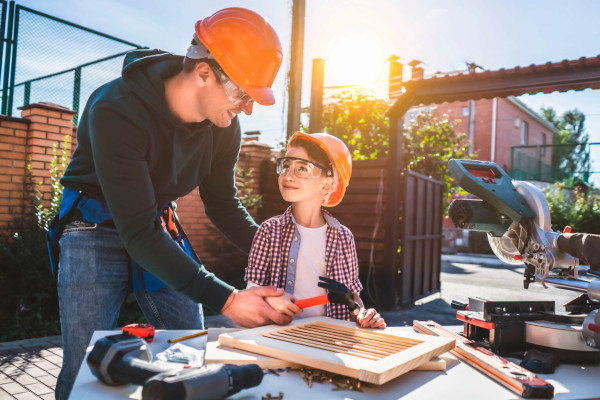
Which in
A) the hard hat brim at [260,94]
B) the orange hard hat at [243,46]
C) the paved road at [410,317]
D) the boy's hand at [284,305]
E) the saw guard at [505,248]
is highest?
the orange hard hat at [243,46]

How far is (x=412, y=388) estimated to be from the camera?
1.13 meters

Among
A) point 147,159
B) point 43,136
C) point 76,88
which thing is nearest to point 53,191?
point 43,136

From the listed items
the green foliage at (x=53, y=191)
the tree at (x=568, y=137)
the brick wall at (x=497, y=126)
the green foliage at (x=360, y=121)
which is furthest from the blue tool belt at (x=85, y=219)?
the tree at (x=568, y=137)

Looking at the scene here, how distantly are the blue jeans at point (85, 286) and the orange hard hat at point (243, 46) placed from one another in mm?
848

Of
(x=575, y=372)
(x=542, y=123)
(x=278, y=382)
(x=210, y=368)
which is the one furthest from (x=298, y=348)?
(x=542, y=123)

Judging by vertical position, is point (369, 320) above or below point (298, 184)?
below

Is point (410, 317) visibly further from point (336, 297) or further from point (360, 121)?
point (360, 121)

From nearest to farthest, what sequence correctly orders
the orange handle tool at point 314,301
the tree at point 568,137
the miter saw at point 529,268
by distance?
the miter saw at point 529,268, the orange handle tool at point 314,301, the tree at point 568,137

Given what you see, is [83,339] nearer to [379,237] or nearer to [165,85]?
[165,85]

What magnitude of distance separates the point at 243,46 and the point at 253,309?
96cm

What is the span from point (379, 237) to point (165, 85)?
18.7ft

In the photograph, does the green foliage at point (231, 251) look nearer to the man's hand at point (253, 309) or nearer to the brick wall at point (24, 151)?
the brick wall at point (24, 151)

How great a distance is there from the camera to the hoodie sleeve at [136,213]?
159 centimetres

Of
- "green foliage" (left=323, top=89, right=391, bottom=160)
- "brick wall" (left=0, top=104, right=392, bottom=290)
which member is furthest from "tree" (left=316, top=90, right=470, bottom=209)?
"brick wall" (left=0, top=104, right=392, bottom=290)
